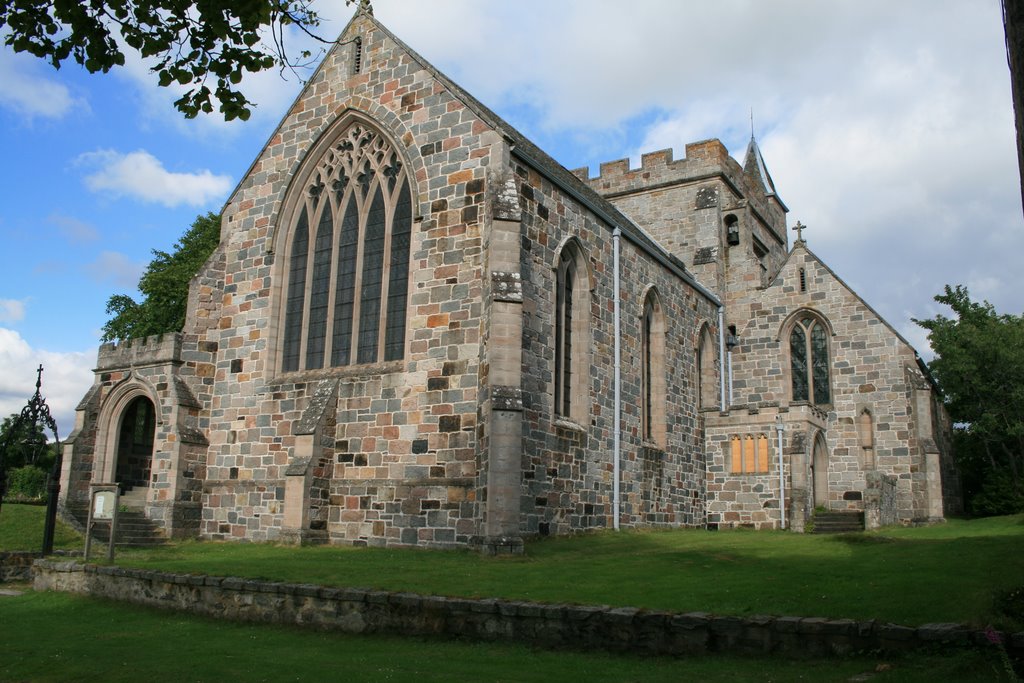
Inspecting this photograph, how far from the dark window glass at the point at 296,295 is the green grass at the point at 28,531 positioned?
23.4 ft

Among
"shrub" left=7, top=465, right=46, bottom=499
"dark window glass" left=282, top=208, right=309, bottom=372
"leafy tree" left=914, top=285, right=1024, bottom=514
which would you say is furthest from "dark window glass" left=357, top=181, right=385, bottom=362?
"shrub" left=7, top=465, right=46, bottom=499

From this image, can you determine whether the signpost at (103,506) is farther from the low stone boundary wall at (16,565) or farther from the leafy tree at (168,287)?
the leafy tree at (168,287)

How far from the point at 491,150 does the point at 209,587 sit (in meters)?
11.4

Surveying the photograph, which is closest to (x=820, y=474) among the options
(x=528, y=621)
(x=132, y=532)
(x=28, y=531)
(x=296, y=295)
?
(x=296, y=295)

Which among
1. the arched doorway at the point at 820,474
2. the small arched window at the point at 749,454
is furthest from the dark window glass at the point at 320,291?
the arched doorway at the point at 820,474

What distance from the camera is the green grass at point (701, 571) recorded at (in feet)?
34.6

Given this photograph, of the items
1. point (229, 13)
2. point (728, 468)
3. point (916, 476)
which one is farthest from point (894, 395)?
Answer: point (229, 13)

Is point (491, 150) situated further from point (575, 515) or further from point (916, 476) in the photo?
point (916, 476)

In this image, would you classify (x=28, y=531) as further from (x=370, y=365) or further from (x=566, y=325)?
(x=566, y=325)

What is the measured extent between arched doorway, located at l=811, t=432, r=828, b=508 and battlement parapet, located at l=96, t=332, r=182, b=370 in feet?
67.4

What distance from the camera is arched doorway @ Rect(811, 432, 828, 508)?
94.9ft

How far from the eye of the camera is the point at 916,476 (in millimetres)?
28078

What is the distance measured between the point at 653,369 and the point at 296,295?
37.1ft

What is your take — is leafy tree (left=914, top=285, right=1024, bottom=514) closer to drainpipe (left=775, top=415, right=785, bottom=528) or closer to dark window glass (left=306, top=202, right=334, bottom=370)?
drainpipe (left=775, top=415, right=785, bottom=528)
